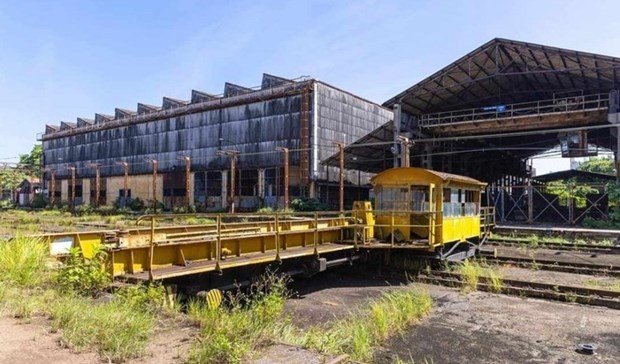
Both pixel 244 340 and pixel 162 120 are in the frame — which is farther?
pixel 162 120

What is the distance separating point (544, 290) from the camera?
10.4 meters

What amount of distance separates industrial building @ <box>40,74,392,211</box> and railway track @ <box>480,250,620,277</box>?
19056 mm

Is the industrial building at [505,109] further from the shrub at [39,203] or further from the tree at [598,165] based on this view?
the tree at [598,165]

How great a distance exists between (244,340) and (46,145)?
6621 cm

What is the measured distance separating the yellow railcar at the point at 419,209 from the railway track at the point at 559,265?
211 centimetres

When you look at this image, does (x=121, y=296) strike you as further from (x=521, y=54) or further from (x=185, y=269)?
(x=521, y=54)

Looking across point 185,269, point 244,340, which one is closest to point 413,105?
point 185,269

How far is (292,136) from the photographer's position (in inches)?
1357

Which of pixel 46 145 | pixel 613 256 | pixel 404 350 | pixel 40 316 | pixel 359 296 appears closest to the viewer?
pixel 40 316

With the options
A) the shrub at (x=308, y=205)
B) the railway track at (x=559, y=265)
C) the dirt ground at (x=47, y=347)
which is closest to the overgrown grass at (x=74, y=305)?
the dirt ground at (x=47, y=347)

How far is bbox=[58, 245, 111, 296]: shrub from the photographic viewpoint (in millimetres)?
6195

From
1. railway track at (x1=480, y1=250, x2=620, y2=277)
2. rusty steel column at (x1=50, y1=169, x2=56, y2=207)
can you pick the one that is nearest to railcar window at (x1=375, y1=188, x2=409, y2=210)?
railway track at (x1=480, y1=250, x2=620, y2=277)

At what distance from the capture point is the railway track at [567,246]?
16.8 m

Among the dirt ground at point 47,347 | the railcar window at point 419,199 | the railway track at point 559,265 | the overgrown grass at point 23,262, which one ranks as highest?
the railcar window at point 419,199
